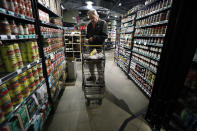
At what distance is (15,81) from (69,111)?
127 cm

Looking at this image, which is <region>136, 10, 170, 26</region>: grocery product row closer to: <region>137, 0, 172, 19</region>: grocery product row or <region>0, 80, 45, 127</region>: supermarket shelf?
<region>137, 0, 172, 19</region>: grocery product row

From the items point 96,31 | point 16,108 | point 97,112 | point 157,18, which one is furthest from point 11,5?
point 157,18

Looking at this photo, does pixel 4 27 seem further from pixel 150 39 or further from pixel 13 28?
pixel 150 39

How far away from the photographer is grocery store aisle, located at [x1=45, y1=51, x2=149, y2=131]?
1.65m

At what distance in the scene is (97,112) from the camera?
6.39 ft

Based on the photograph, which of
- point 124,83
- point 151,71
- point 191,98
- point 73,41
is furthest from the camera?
point 73,41

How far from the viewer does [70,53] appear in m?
5.73

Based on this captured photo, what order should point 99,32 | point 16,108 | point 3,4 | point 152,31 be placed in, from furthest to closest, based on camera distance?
point 99,32 < point 152,31 < point 16,108 < point 3,4

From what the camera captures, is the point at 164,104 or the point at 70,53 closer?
the point at 164,104

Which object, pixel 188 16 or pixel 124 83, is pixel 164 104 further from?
pixel 124 83

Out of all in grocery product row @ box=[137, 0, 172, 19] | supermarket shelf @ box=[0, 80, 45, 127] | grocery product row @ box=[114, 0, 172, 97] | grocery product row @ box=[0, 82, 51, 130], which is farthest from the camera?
grocery product row @ box=[114, 0, 172, 97]

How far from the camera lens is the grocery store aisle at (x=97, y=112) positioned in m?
1.65

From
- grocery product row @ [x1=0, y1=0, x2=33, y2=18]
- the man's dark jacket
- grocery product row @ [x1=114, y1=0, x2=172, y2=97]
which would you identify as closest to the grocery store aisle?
grocery product row @ [x1=114, y1=0, x2=172, y2=97]

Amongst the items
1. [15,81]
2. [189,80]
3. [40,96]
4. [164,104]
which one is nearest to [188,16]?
[189,80]
